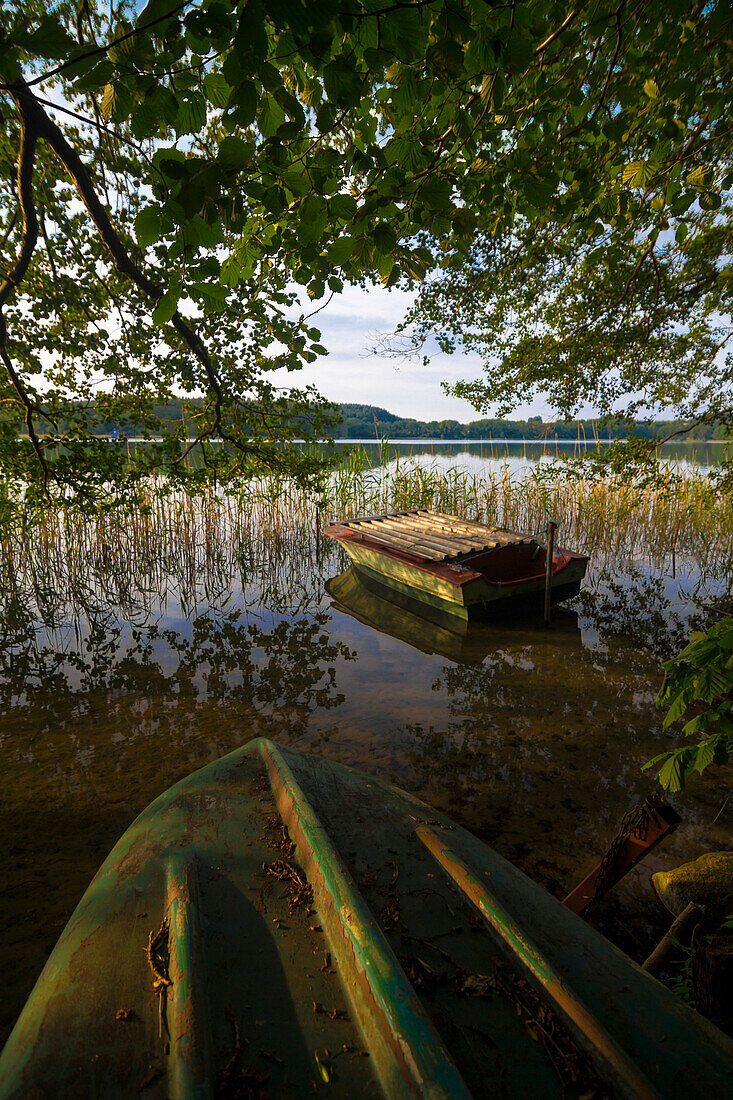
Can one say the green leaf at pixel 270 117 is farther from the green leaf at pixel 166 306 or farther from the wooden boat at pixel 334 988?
the wooden boat at pixel 334 988

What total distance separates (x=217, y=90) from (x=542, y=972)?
9.64 ft

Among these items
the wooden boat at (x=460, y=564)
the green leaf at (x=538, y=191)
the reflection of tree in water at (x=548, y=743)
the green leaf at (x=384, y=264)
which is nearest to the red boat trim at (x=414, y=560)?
the wooden boat at (x=460, y=564)

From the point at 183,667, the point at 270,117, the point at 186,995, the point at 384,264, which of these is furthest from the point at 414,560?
the point at 186,995

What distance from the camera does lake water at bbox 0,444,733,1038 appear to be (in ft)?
9.65

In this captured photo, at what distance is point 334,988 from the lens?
127cm

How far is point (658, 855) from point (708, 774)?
1227mm

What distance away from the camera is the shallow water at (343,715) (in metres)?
2.93

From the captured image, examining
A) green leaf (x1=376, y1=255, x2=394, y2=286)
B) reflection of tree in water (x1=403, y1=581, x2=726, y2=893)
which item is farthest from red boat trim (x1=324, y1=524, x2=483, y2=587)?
green leaf (x1=376, y1=255, x2=394, y2=286)

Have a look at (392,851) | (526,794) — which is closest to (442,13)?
(392,851)

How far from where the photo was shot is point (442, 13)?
4.59 feet

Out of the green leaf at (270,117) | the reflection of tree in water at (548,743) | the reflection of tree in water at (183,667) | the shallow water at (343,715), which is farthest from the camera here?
the reflection of tree in water at (183,667)

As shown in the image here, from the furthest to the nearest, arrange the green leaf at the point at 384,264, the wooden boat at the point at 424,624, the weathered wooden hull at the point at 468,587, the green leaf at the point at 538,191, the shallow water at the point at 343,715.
Result: the weathered wooden hull at the point at 468,587 → the wooden boat at the point at 424,624 → the shallow water at the point at 343,715 → the green leaf at the point at 538,191 → the green leaf at the point at 384,264

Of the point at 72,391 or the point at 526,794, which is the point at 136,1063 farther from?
the point at 72,391

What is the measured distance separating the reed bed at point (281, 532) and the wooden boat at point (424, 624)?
105cm
